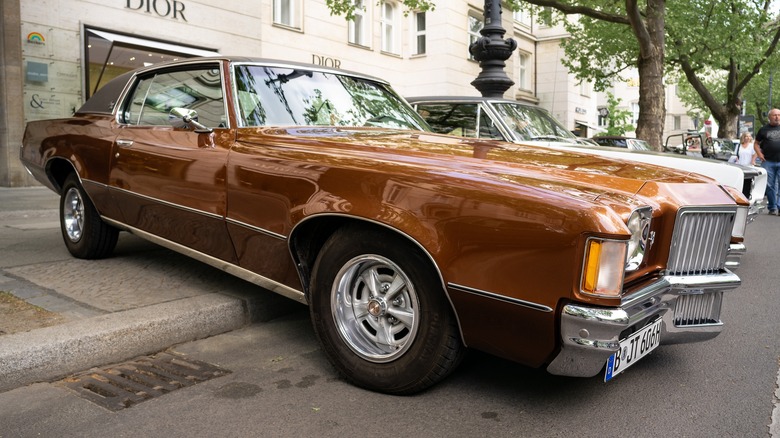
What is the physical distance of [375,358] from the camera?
2861 mm

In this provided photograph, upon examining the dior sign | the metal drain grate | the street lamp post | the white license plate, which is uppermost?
the dior sign

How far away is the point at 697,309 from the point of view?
114 inches

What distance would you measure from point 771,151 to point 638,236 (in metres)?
11.2

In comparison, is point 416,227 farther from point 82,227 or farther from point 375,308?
point 82,227

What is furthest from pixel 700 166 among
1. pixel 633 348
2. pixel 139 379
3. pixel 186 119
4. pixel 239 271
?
pixel 139 379

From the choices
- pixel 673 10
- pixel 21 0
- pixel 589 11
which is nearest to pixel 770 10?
pixel 673 10

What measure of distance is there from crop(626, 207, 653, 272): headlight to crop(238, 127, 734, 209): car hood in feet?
0.37

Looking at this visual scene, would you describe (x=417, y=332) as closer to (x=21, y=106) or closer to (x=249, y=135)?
(x=249, y=135)

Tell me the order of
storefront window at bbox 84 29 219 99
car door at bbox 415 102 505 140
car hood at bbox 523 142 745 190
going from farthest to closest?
storefront window at bbox 84 29 219 99
car door at bbox 415 102 505 140
car hood at bbox 523 142 745 190

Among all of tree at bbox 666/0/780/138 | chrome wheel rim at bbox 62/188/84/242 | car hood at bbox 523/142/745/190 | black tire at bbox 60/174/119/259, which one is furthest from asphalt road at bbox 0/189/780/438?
tree at bbox 666/0/780/138

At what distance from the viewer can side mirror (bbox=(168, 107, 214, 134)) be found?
145 inches

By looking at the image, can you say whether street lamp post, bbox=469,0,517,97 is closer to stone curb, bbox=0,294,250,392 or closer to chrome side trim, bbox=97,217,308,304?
chrome side trim, bbox=97,217,308,304

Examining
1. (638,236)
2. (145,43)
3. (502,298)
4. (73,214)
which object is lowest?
(73,214)

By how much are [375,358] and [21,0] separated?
1165cm
